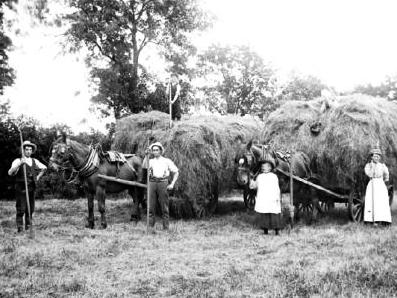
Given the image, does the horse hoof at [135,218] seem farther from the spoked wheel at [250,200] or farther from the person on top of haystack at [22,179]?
the spoked wheel at [250,200]

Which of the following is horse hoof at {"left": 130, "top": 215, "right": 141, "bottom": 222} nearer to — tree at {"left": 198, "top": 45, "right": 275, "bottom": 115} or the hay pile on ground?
the hay pile on ground

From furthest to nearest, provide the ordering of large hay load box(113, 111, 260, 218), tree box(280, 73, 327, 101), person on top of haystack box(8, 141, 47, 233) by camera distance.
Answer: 1. tree box(280, 73, 327, 101)
2. large hay load box(113, 111, 260, 218)
3. person on top of haystack box(8, 141, 47, 233)

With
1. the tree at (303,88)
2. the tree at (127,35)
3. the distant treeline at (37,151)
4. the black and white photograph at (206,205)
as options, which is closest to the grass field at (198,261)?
the black and white photograph at (206,205)

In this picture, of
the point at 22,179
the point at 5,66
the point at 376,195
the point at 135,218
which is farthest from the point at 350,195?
the point at 5,66

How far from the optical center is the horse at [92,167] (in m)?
8.70

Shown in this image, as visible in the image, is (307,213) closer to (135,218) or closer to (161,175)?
(161,175)

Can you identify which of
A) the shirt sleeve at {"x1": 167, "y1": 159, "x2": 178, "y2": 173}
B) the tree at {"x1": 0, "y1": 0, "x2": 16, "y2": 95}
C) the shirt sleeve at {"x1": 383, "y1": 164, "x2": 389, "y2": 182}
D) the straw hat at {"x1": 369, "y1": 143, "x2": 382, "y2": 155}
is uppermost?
the tree at {"x1": 0, "y1": 0, "x2": 16, "y2": 95}

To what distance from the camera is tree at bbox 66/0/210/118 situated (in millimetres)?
18344

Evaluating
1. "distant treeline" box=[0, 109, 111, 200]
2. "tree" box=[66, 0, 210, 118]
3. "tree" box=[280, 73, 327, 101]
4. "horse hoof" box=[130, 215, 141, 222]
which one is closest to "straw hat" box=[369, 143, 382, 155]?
"horse hoof" box=[130, 215, 141, 222]

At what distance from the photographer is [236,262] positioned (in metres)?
6.04

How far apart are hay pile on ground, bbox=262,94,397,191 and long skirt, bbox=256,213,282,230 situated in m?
1.70

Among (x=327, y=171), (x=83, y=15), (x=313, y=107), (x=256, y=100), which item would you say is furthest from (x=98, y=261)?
(x=256, y=100)

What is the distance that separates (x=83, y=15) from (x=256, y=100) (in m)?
14.0

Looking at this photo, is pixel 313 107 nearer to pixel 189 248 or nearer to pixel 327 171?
pixel 327 171
